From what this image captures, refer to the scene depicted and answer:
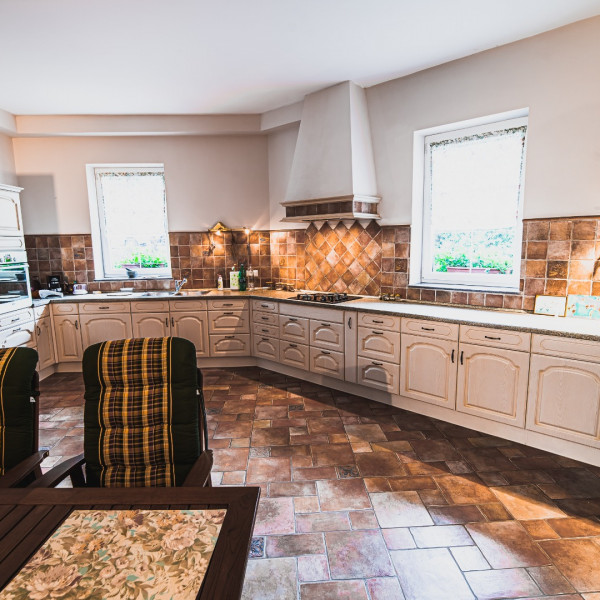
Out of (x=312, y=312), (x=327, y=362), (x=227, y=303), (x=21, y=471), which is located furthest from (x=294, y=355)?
(x=21, y=471)

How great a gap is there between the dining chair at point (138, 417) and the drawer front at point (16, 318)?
2761mm

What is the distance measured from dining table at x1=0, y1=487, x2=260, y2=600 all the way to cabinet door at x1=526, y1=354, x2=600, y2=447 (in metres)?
2.19

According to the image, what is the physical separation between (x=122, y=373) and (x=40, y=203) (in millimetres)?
4218

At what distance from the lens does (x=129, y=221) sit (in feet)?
16.6

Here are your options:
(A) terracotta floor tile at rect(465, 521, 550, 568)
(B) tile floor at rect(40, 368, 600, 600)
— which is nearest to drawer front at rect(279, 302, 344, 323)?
(B) tile floor at rect(40, 368, 600, 600)

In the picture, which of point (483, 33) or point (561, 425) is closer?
point (561, 425)

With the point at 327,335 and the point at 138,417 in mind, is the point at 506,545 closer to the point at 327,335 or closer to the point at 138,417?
the point at 138,417

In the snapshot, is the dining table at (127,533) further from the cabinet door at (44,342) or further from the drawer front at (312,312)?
the cabinet door at (44,342)

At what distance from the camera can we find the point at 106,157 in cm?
→ 485

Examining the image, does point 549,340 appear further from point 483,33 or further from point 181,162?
point 181,162

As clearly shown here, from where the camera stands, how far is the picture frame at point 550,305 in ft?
9.62

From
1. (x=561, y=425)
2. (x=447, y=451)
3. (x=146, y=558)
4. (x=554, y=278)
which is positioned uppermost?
(x=554, y=278)

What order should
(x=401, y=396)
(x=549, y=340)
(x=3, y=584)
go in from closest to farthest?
(x=3, y=584) → (x=549, y=340) → (x=401, y=396)

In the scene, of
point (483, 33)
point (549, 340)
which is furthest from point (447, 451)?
point (483, 33)
